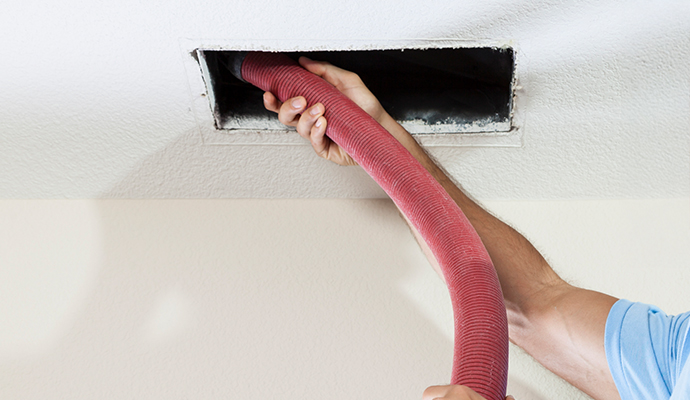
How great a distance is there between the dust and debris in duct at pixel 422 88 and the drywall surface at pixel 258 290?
28 centimetres

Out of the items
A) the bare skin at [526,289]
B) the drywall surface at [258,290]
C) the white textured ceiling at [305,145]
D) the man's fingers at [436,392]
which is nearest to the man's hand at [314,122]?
the bare skin at [526,289]

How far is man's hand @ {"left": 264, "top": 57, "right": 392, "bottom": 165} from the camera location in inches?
45.8

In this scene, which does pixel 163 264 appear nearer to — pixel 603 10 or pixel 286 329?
→ pixel 286 329

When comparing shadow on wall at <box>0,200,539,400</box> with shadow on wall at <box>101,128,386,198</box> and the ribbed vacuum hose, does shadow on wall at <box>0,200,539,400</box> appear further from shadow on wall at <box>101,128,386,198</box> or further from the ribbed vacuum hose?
the ribbed vacuum hose

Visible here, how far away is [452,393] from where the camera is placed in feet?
2.61

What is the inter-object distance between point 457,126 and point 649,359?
63 centimetres

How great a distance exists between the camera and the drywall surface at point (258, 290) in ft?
3.98

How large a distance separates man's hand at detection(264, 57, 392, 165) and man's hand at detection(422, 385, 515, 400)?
1.91 feet

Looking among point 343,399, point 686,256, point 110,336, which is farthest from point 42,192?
point 686,256

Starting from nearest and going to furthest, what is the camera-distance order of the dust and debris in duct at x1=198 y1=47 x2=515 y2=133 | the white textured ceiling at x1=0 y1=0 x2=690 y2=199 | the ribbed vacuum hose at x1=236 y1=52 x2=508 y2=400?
the ribbed vacuum hose at x1=236 y1=52 x2=508 y2=400 < the white textured ceiling at x1=0 y1=0 x2=690 y2=199 < the dust and debris in duct at x1=198 y1=47 x2=515 y2=133

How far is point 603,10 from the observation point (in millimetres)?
1030

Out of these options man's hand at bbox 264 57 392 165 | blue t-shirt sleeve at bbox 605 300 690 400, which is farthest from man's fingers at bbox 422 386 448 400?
man's hand at bbox 264 57 392 165

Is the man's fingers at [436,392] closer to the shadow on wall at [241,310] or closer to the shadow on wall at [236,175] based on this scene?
the shadow on wall at [241,310]

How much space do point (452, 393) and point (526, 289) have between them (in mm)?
469
